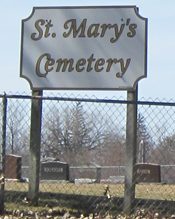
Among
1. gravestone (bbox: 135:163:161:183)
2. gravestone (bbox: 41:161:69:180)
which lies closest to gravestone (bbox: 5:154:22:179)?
gravestone (bbox: 41:161:69:180)

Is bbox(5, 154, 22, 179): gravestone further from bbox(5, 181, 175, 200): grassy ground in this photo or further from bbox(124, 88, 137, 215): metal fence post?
bbox(124, 88, 137, 215): metal fence post

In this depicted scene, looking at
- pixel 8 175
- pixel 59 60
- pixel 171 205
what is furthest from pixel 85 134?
pixel 8 175

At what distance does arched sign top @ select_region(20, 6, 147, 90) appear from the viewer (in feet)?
32.2

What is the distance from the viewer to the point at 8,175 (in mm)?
19938

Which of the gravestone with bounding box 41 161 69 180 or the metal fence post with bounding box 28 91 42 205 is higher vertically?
the metal fence post with bounding box 28 91 42 205

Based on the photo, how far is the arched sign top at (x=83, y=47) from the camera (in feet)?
32.2

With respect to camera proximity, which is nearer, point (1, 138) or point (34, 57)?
point (1, 138)

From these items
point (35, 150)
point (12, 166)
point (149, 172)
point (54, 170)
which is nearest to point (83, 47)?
point (35, 150)

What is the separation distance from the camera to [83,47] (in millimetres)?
10039

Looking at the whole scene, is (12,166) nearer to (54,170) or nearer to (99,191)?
(54,170)

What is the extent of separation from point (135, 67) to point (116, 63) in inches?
11.9

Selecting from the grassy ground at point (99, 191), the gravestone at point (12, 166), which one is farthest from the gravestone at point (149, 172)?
the grassy ground at point (99, 191)

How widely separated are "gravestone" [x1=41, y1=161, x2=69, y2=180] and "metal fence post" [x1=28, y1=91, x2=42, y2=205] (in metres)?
11.5

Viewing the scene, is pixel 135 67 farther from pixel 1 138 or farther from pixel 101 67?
pixel 1 138
